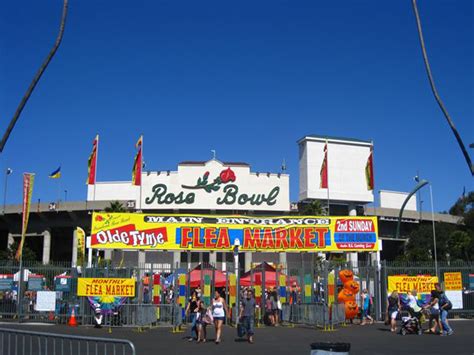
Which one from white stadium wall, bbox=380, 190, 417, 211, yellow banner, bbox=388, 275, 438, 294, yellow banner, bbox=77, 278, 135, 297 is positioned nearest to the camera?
yellow banner, bbox=77, 278, 135, 297

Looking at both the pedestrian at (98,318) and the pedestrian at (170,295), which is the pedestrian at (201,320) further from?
the pedestrian at (170,295)

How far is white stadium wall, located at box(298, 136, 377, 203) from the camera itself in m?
68.6

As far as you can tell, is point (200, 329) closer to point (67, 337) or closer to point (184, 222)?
point (67, 337)

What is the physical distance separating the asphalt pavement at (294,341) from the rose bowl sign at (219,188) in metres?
34.9

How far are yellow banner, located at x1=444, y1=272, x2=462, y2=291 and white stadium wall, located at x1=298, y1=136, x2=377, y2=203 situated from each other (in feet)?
133

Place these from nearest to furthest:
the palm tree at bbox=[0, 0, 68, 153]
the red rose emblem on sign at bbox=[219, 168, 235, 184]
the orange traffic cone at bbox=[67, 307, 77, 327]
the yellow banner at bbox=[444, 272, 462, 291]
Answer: the palm tree at bbox=[0, 0, 68, 153] < the orange traffic cone at bbox=[67, 307, 77, 327] < the yellow banner at bbox=[444, 272, 462, 291] < the red rose emblem on sign at bbox=[219, 168, 235, 184]

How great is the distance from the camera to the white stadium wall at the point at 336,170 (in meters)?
68.6

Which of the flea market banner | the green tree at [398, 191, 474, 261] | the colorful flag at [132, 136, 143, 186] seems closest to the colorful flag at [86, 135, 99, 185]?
A: the colorful flag at [132, 136, 143, 186]

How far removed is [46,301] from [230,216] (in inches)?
442

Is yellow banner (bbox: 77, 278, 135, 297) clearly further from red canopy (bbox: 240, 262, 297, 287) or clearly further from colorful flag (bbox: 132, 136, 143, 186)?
colorful flag (bbox: 132, 136, 143, 186)

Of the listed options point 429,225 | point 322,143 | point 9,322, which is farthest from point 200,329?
point 429,225

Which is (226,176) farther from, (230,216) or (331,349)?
(331,349)

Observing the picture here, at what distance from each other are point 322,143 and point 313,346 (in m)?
62.4

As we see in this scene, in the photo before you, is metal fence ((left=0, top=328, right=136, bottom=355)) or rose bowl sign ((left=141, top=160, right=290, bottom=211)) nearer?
metal fence ((left=0, top=328, right=136, bottom=355))
